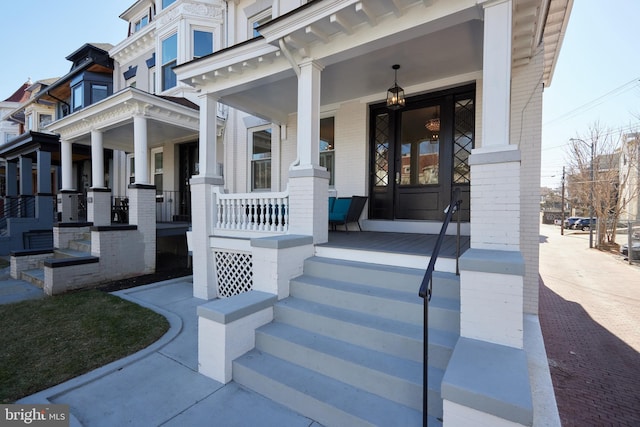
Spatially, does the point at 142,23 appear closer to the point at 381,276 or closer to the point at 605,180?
the point at 381,276

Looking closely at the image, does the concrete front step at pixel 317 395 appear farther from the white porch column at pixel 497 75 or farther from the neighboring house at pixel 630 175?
the neighboring house at pixel 630 175

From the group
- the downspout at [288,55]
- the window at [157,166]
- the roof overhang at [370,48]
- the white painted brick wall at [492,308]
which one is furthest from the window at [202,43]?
the white painted brick wall at [492,308]

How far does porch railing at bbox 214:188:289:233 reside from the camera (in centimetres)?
448

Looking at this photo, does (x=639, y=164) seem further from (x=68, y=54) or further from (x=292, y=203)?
(x=68, y=54)

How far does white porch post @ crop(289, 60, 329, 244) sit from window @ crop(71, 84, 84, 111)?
11.2 metres

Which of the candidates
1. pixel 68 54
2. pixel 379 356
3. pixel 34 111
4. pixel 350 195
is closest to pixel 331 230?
pixel 350 195

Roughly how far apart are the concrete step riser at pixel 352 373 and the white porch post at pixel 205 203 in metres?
2.70

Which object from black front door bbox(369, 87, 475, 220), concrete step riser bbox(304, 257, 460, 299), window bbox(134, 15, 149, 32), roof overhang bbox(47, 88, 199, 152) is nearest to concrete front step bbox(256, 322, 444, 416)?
concrete step riser bbox(304, 257, 460, 299)

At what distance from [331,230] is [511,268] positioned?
4.54m

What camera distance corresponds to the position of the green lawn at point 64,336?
9.17 feet

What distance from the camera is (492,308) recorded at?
2184 mm

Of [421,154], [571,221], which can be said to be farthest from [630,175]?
[421,154]

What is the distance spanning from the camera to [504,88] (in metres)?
2.72

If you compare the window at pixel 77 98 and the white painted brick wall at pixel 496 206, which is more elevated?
the window at pixel 77 98
